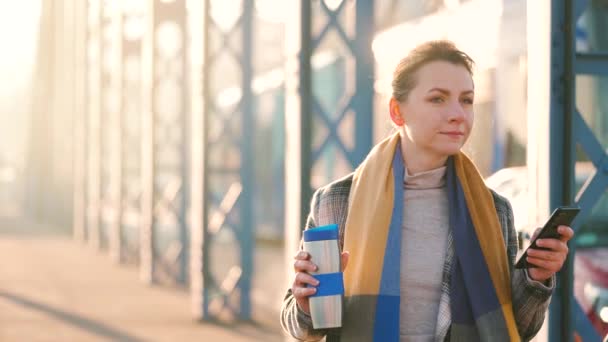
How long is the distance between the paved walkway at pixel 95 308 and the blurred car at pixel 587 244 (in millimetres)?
3500

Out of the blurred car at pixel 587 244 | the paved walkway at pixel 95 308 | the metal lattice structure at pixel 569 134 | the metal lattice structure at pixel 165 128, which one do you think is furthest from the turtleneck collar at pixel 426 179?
the metal lattice structure at pixel 165 128

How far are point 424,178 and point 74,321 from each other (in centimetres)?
880

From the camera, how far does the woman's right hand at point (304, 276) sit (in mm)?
2619

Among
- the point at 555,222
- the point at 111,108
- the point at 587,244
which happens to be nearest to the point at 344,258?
the point at 555,222

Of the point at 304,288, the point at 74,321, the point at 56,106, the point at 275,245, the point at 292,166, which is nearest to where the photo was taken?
the point at 304,288

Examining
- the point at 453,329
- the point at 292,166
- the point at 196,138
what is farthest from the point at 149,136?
the point at 453,329

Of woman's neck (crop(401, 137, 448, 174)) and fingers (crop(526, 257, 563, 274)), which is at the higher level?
woman's neck (crop(401, 137, 448, 174))

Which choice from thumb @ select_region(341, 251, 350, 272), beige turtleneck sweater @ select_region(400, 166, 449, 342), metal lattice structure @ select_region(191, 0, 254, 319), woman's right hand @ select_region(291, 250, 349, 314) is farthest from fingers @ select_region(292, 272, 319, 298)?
metal lattice structure @ select_region(191, 0, 254, 319)

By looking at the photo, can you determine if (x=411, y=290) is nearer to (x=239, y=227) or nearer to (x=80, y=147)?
(x=239, y=227)

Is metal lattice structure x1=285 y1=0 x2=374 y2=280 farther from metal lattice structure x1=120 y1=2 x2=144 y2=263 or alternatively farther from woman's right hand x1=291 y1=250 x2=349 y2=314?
metal lattice structure x1=120 y1=2 x2=144 y2=263

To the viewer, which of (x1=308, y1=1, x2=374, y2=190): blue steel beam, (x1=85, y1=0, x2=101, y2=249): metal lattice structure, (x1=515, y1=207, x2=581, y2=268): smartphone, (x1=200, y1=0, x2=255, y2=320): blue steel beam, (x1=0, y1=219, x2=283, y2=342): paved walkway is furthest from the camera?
(x1=85, y1=0, x2=101, y2=249): metal lattice structure

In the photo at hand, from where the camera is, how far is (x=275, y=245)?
20984 millimetres

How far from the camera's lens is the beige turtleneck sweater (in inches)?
106

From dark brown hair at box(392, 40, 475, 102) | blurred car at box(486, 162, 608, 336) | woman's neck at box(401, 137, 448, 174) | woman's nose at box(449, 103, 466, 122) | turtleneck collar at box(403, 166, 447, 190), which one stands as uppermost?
dark brown hair at box(392, 40, 475, 102)
